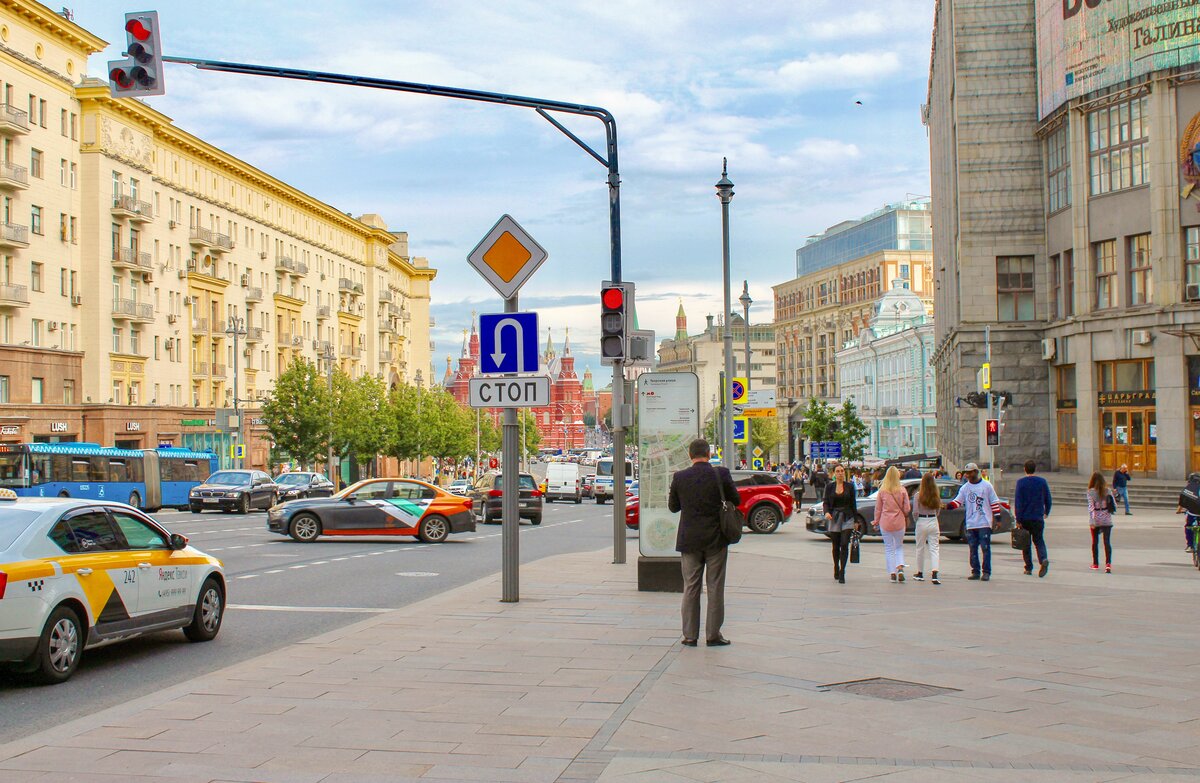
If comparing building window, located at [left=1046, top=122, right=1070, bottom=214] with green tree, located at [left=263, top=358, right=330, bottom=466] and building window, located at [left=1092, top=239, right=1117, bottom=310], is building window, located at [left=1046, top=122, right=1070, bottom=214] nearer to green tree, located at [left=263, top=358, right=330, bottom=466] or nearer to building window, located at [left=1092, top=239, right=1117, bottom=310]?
building window, located at [left=1092, top=239, right=1117, bottom=310]

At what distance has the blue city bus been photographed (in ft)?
140

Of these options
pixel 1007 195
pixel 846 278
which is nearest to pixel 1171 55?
pixel 1007 195

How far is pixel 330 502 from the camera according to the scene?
28.4m

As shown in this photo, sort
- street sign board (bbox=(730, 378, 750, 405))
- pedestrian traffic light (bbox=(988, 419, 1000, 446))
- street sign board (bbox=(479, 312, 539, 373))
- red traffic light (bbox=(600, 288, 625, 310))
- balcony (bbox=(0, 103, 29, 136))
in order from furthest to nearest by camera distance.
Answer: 1. balcony (bbox=(0, 103, 29, 136))
2. street sign board (bbox=(730, 378, 750, 405))
3. pedestrian traffic light (bbox=(988, 419, 1000, 446))
4. red traffic light (bbox=(600, 288, 625, 310))
5. street sign board (bbox=(479, 312, 539, 373))

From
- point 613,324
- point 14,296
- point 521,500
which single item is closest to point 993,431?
point 521,500

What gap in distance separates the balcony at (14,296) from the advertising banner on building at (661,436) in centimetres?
4588

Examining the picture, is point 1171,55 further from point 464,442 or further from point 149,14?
point 464,442

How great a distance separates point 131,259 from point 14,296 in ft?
34.7

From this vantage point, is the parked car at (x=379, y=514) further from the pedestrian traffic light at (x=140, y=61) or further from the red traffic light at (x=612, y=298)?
the pedestrian traffic light at (x=140, y=61)

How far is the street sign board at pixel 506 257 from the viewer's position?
46.9ft

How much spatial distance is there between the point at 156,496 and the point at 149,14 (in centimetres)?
4046

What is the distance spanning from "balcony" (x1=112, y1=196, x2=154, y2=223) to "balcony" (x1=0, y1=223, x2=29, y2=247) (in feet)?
25.2

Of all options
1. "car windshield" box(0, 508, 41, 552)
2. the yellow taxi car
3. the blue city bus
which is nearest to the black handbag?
the yellow taxi car

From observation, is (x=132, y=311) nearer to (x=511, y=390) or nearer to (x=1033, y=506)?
(x=1033, y=506)
